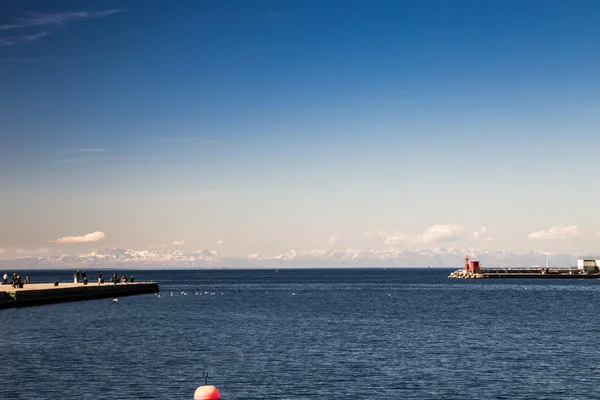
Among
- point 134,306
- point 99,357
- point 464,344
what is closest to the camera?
point 99,357

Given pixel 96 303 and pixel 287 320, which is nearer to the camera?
pixel 287 320

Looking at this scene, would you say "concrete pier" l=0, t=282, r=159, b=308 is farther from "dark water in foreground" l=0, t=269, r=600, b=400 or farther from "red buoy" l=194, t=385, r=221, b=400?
"red buoy" l=194, t=385, r=221, b=400

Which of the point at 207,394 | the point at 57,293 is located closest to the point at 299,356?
the point at 207,394

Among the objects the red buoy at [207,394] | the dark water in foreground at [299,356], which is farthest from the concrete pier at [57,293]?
the red buoy at [207,394]

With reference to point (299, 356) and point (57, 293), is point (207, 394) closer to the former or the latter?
point (299, 356)

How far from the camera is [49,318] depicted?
253 feet

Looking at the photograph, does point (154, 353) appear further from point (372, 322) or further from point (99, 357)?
point (372, 322)

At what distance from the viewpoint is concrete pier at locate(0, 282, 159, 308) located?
88831 millimetres

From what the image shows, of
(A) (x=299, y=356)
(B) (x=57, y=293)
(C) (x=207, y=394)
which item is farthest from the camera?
(B) (x=57, y=293)

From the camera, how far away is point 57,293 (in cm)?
10194

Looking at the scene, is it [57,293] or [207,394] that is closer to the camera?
[207,394]

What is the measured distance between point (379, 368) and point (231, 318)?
4007 centimetres

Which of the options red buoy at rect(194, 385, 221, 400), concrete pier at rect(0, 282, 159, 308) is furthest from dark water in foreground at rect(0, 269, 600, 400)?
red buoy at rect(194, 385, 221, 400)

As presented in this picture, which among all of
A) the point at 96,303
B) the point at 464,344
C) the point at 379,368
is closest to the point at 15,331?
the point at 379,368
